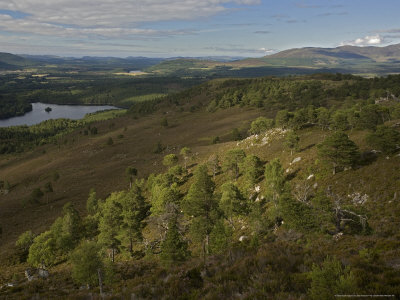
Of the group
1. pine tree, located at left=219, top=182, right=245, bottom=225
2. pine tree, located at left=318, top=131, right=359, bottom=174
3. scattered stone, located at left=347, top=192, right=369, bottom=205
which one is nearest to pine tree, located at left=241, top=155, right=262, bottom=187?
pine tree, located at left=219, top=182, right=245, bottom=225

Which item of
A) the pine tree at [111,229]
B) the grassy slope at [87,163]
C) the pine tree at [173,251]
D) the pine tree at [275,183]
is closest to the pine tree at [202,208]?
the pine tree at [173,251]

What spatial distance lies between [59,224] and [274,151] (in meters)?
53.4

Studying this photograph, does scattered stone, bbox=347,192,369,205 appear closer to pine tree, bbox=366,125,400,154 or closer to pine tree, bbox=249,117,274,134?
pine tree, bbox=366,125,400,154

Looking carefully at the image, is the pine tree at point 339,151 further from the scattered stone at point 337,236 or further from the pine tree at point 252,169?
the scattered stone at point 337,236

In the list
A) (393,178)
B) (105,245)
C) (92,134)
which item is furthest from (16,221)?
(92,134)

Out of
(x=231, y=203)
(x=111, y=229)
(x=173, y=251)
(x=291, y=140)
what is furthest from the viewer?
(x=291, y=140)

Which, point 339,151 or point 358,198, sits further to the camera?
point 339,151

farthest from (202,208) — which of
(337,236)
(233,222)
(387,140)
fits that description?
(387,140)

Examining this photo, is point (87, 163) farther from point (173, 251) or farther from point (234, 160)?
point (173, 251)

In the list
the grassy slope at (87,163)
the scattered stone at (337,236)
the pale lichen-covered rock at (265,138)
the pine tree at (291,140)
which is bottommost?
the grassy slope at (87,163)

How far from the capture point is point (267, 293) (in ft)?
34.9

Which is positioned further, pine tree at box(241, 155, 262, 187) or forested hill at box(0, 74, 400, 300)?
pine tree at box(241, 155, 262, 187)

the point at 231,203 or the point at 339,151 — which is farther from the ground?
the point at 339,151

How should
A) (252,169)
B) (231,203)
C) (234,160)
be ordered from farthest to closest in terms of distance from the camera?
(234,160) < (252,169) < (231,203)
